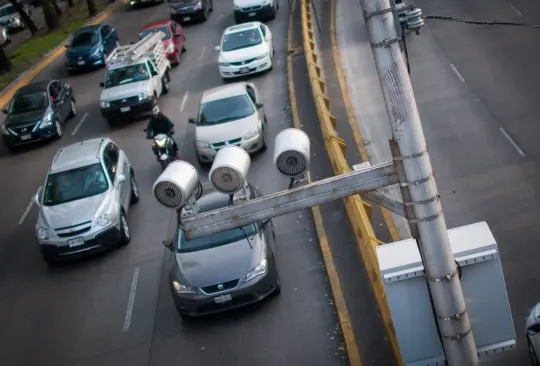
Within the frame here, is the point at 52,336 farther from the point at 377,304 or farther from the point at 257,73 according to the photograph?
the point at 257,73

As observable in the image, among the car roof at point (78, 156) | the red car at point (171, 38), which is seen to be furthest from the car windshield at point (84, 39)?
the car roof at point (78, 156)

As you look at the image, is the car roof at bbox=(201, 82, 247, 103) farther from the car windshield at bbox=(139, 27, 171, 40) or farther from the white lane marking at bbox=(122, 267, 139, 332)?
the car windshield at bbox=(139, 27, 171, 40)

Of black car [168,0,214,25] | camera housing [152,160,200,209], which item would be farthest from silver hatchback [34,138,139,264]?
black car [168,0,214,25]

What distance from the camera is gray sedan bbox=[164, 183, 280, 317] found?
12336mm

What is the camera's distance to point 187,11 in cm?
3681

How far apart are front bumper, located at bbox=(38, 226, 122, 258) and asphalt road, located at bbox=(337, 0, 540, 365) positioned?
5.77 metres

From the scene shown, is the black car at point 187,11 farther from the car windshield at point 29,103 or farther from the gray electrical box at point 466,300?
the gray electrical box at point 466,300

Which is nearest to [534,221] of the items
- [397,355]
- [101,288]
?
[397,355]

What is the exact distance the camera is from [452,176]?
1557 centimetres

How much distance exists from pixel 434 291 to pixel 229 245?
19.7 feet

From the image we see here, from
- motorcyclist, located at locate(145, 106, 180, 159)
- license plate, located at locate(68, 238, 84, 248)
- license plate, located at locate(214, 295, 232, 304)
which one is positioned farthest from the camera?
motorcyclist, located at locate(145, 106, 180, 159)

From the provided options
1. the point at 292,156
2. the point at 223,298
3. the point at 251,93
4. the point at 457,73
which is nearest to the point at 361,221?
the point at 223,298

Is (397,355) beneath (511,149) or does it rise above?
above

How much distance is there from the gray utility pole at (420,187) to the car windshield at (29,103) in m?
19.8
